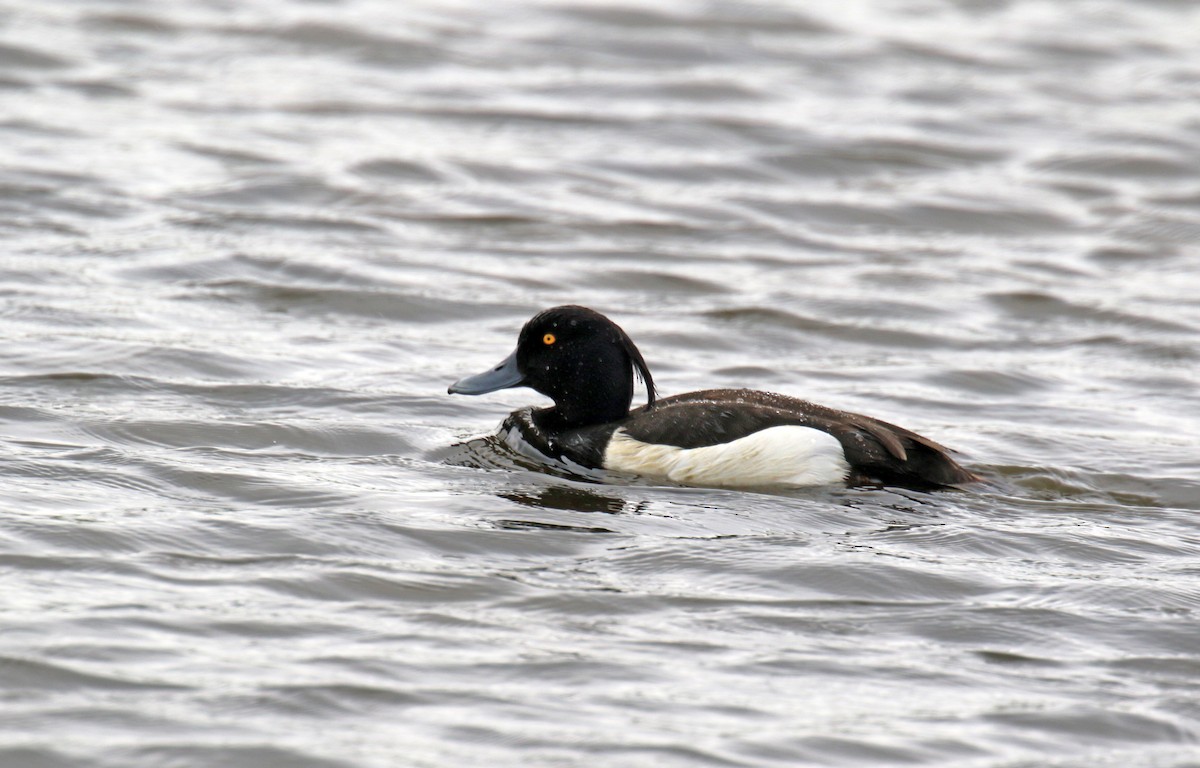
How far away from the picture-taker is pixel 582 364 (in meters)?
8.74

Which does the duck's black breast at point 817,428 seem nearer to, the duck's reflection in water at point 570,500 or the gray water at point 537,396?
the gray water at point 537,396

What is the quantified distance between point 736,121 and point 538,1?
165 inches

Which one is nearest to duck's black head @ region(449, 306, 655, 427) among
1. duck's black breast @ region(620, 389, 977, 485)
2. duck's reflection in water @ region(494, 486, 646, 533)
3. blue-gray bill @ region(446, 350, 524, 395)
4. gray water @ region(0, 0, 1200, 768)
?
blue-gray bill @ region(446, 350, 524, 395)

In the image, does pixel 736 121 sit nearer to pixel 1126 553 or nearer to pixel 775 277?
pixel 775 277

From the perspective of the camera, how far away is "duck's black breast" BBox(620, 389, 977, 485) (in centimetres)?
821

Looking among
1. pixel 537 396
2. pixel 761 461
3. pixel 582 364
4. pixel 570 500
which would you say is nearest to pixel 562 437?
pixel 582 364

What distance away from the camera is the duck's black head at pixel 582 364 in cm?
873

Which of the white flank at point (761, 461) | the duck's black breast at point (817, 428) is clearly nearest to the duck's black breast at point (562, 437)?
the duck's black breast at point (817, 428)

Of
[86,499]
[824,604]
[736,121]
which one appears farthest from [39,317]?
[736,121]

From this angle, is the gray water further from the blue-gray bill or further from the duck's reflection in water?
the blue-gray bill

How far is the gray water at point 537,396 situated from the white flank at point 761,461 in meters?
0.11

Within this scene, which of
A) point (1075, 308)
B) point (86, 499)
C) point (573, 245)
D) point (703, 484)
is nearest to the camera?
point (86, 499)

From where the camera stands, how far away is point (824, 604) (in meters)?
6.73

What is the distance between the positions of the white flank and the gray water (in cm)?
11
